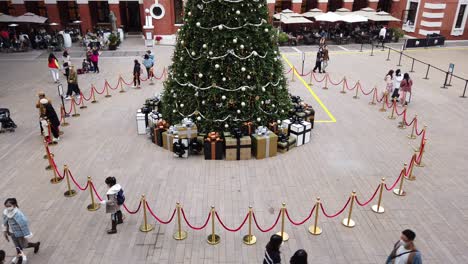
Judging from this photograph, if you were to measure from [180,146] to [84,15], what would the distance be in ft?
81.4

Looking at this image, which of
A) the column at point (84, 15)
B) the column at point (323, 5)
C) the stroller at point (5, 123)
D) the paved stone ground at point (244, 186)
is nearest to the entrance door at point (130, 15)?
the column at point (84, 15)

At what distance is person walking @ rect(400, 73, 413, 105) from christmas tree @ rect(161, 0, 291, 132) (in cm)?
681

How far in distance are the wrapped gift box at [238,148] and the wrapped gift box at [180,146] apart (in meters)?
1.28

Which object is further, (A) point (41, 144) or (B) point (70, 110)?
(B) point (70, 110)

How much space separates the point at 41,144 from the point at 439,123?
586 inches

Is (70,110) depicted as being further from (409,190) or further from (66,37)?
(66,37)

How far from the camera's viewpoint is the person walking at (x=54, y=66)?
708 inches

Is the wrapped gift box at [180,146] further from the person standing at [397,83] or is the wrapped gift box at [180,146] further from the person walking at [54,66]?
the person walking at [54,66]

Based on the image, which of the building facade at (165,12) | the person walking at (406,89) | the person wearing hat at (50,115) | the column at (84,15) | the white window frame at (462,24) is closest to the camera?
the person wearing hat at (50,115)

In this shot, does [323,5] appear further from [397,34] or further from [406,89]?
[406,89]

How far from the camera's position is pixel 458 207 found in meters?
9.18

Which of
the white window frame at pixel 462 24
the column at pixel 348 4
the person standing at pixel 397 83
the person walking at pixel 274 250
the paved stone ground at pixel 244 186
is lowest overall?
the paved stone ground at pixel 244 186

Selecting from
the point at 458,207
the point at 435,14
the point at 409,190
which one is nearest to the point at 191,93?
the point at 409,190

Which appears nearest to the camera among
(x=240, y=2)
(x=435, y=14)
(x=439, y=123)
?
(x=240, y=2)
